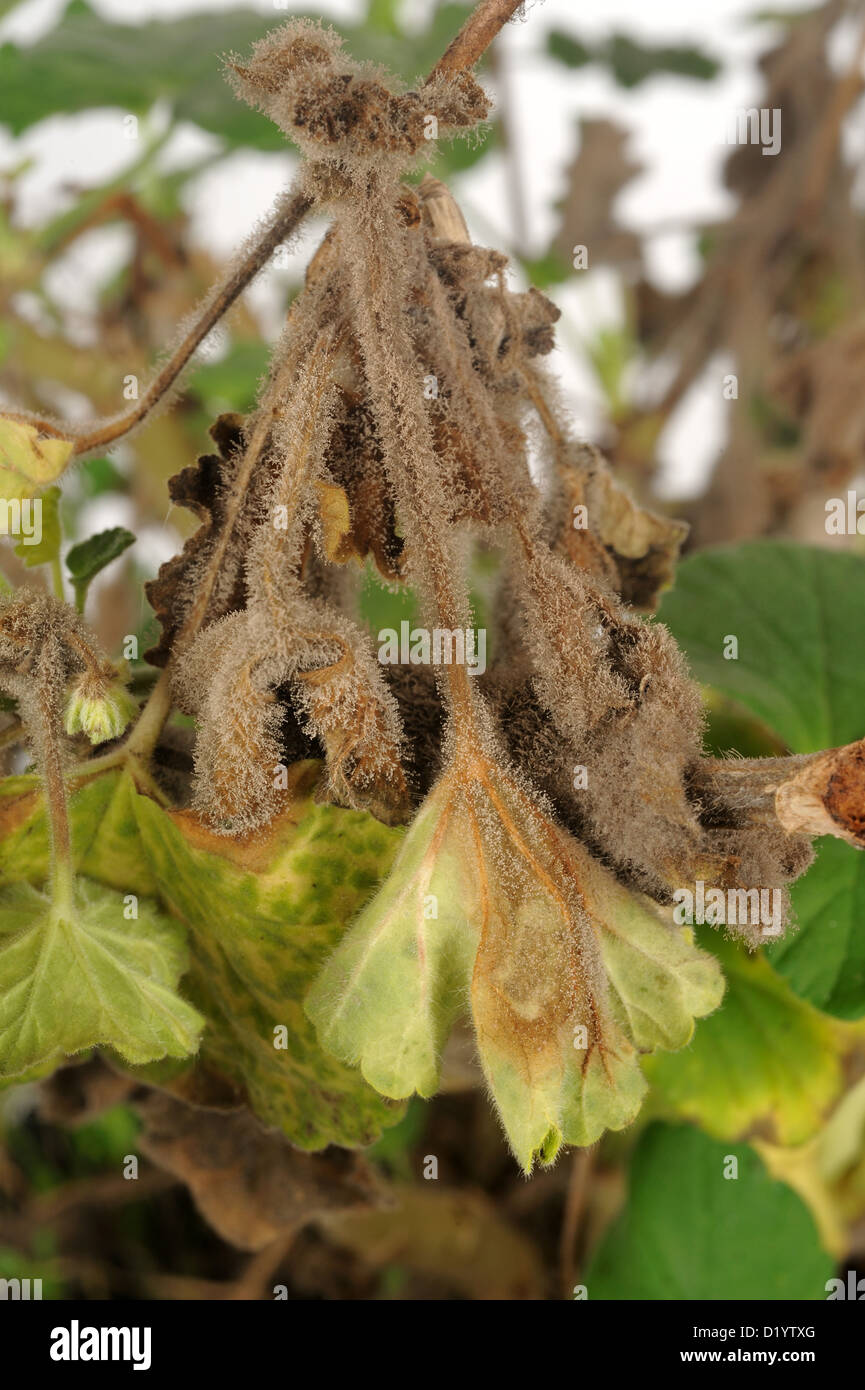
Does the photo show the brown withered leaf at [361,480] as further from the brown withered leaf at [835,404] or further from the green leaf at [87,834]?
the brown withered leaf at [835,404]

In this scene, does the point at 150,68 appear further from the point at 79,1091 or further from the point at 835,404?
the point at 79,1091

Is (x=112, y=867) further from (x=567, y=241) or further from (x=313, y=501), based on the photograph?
(x=567, y=241)

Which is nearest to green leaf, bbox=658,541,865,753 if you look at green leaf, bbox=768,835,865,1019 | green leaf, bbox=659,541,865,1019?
green leaf, bbox=659,541,865,1019

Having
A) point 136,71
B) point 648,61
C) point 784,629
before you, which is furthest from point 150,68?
point 784,629

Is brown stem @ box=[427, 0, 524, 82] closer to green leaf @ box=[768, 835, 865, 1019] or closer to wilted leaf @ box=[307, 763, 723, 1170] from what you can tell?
wilted leaf @ box=[307, 763, 723, 1170]

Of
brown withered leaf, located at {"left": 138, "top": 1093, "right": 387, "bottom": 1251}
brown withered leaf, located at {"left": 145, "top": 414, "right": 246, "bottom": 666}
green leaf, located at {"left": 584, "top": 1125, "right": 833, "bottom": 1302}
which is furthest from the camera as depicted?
green leaf, located at {"left": 584, "top": 1125, "right": 833, "bottom": 1302}

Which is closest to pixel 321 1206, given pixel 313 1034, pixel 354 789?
pixel 313 1034
